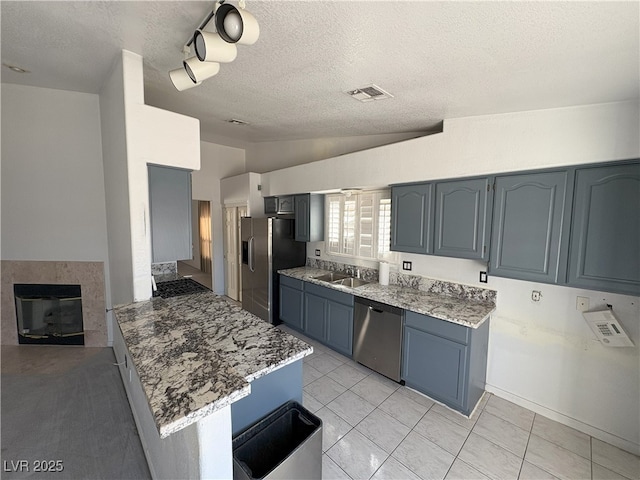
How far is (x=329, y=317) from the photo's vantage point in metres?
3.32

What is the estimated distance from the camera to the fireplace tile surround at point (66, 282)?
3100mm

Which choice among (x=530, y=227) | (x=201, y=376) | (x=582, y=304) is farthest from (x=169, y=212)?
(x=582, y=304)

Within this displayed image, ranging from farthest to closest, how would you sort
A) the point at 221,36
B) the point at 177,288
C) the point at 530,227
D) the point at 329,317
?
the point at 329,317
the point at 177,288
the point at 530,227
the point at 221,36

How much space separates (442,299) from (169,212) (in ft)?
8.94

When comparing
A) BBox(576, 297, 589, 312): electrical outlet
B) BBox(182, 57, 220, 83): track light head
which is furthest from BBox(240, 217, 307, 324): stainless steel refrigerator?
BBox(576, 297, 589, 312): electrical outlet

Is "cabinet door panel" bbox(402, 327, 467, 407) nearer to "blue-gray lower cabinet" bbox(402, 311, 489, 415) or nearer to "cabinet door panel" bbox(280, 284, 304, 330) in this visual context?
"blue-gray lower cabinet" bbox(402, 311, 489, 415)

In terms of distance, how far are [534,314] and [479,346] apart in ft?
1.80

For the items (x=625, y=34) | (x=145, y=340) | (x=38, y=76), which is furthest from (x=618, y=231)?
(x=38, y=76)

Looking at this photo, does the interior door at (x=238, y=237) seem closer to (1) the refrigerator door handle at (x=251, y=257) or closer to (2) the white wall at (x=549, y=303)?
(1) the refrigerator door handle at (x=251, y=257)

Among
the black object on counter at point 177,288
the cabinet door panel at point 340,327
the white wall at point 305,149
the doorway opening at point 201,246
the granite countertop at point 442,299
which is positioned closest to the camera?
the granite countertop at point 442,299

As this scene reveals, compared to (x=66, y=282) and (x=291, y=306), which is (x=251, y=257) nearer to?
(x=291, y=306)

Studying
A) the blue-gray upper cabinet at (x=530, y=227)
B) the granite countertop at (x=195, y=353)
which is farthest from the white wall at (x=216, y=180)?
the blue-gray upper cabinet at (x=530, y=227)

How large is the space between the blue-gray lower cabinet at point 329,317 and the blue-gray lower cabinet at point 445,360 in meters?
0.72

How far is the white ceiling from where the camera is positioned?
124 cm
